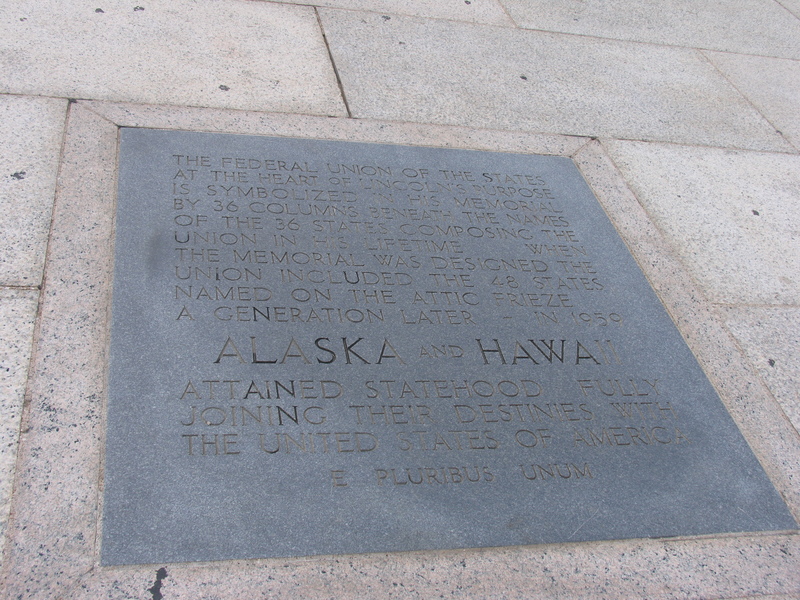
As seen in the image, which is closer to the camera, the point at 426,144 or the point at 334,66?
the point at 426,144

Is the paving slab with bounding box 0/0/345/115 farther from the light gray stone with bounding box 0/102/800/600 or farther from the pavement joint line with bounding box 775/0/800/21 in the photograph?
the pavement joint line with bounding box 775/0/800/21

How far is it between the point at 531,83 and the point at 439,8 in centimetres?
131

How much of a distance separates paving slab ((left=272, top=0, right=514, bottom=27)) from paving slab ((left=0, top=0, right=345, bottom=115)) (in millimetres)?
636

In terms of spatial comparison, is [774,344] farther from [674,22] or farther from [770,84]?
[674,22]

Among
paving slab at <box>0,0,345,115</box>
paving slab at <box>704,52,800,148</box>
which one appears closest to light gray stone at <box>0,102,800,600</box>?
paving slab at <box>0,0,345,115</box>

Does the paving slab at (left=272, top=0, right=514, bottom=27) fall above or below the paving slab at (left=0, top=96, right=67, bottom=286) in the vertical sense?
above

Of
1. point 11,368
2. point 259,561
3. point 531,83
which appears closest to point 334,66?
point 531,83

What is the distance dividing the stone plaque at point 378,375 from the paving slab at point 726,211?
0.53 m

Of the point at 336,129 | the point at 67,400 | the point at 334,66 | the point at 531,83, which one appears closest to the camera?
the point at 67,400

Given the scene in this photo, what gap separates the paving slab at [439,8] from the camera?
5461mm

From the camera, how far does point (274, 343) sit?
276cm

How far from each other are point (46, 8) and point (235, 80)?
145 centimetres

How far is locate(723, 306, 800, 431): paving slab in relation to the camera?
10.4 feet

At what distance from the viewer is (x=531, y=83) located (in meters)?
4.91
